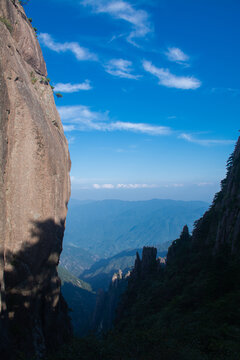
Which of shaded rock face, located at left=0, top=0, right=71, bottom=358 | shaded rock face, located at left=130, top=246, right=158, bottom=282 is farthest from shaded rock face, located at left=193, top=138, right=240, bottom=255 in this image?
shaded rock face, located at left=0, top=0, right=71, bottom=358

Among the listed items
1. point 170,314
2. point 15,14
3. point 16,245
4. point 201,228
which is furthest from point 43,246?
point 201,228

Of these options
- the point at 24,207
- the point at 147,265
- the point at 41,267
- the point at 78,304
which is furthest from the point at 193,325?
the point at 78,304

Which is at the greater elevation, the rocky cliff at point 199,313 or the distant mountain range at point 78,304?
the rocky cliff at point 199,313

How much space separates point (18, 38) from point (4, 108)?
1123 cm

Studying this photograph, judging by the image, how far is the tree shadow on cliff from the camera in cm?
1410

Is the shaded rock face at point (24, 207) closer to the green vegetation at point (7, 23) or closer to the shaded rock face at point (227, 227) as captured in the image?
the green vegetation at point (7, 23)

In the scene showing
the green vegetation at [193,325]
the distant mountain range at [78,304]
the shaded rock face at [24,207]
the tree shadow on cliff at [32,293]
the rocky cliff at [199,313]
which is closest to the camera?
the green vegetation at [193,325]

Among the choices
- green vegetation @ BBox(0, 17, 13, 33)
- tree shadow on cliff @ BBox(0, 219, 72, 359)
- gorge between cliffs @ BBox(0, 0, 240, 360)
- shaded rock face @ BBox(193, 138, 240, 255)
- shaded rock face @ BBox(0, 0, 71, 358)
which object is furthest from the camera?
shaded rock face @ BBox(193, 138, 240, 255)

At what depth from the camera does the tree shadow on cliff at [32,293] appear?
1410 centimetres

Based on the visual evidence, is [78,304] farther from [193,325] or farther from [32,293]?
[193,325]

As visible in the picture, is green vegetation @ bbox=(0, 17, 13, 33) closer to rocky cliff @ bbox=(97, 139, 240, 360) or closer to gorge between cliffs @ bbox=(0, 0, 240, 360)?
gorge between cliffs @ bbox=(0, 0, 240, 360)

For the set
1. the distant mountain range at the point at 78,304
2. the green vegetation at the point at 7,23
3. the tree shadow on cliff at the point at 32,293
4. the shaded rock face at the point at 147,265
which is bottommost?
the distant mountain range at the point at 78,304

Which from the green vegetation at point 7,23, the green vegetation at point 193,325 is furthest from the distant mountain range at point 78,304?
the green vegetation at point 7,23

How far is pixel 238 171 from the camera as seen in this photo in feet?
119
